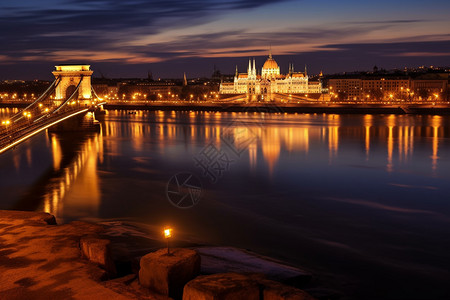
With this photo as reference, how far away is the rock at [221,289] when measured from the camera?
5330 millimetres

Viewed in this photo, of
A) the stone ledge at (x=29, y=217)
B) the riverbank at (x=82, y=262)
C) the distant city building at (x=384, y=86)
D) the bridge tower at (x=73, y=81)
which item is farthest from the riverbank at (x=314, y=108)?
the stone ledge at (x=29, y=217)

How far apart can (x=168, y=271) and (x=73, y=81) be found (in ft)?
123

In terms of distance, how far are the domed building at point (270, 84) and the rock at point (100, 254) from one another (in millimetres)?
105407

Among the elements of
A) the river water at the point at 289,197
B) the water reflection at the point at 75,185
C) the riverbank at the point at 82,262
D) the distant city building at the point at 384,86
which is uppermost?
the distant city building at the point at 384,86

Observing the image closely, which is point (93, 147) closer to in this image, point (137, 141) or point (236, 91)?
point (137, 141)

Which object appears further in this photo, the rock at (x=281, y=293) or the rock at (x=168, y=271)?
the rock at (x=168, y=271)

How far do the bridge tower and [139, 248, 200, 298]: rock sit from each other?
3558 cm

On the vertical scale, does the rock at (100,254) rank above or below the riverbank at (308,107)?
below

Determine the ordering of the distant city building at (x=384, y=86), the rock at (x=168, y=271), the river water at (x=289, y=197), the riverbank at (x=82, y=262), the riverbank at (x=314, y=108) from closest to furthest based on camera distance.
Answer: the rock at (x=168, y=271), the riverbank at (x=82, y=262), the river water at (x=289, y=197), the riverbank at (x=314, y=108), the distant city building at (x=384, y=86)

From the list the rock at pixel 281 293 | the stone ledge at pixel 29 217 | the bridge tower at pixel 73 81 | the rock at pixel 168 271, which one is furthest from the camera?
the bridge tower at pixel 73 81

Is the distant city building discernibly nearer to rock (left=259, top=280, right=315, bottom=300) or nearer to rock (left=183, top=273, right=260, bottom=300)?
rock (left=259, top=280, right=315, bottom=300)

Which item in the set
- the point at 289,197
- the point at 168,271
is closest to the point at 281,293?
the point at 168,271

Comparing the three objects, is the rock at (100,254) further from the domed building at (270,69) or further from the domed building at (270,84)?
the domed building at (270,69)

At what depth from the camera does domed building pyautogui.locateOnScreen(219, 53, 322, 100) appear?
118m
